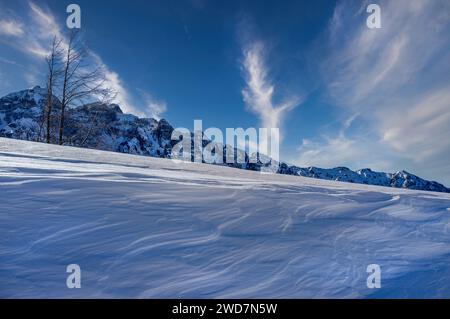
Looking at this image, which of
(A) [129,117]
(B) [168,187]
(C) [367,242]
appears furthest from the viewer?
(A) [129,117]

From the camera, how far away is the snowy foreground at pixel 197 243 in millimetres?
1430

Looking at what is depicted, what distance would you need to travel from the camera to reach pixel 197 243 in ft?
5.62

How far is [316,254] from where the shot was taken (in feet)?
5.68

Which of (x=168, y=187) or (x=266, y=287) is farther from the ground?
(x=168, y=187)

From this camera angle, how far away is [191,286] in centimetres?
143

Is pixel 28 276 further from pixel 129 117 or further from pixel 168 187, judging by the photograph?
pixel 129 117

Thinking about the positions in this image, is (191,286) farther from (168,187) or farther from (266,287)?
(168,187)

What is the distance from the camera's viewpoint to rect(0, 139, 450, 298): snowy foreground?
1.43 metres
